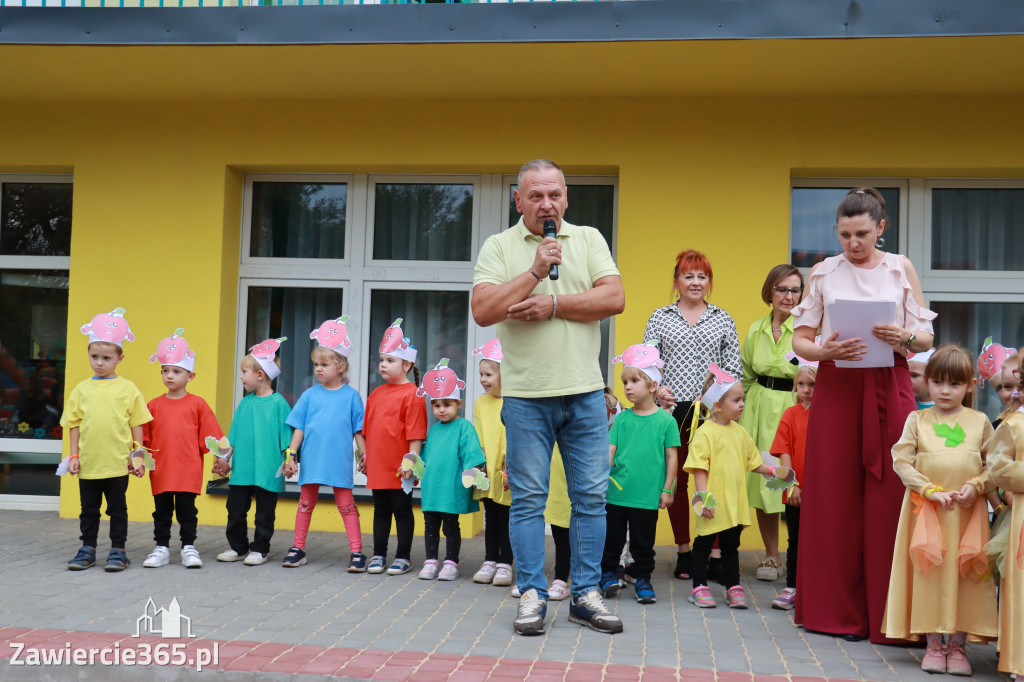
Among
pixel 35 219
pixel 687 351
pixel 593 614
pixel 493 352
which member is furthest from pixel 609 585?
pixel 35 219

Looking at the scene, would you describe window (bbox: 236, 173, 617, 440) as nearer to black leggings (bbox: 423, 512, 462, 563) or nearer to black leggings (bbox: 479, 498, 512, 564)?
black leggings (bbox: 423, 512, 462, 563)

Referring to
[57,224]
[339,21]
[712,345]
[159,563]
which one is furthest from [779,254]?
[57,224]

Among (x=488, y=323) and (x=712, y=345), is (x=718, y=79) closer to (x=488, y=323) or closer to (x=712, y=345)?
(x=712, y=345)

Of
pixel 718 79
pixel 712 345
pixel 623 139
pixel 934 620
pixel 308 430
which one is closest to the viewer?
pixel 934 620

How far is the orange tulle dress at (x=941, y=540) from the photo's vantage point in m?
4.03

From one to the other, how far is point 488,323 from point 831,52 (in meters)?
3.61

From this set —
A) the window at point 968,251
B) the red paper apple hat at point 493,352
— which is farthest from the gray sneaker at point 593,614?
the window at point 968,251

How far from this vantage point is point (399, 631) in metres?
4.43

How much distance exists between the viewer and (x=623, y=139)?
7.50 metres

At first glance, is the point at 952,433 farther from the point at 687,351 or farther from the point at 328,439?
the point at 328,439

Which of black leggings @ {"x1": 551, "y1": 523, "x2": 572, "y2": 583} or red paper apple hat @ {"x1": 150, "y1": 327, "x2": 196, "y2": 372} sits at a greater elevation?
red paper apple hat @ {"x1": 150, "y1": 327, "x2": 196, "y2": 372}

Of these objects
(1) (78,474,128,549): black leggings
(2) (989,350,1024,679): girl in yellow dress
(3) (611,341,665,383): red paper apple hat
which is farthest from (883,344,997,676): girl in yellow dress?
(1) (78,474,128,549): black leggings

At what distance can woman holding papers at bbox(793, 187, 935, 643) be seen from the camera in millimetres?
4418

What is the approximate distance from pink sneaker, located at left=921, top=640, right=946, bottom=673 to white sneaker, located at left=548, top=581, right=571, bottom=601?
1.85 meters
